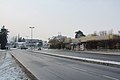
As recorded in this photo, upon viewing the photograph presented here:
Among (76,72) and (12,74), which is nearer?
(12,74)

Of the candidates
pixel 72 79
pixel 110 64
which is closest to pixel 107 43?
pixel 110 64

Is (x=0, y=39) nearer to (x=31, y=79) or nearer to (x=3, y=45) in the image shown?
(x=3, y=45)

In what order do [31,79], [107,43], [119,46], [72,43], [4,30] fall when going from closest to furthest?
1. [31,79]
2. [119,46]
3. [107,43]
4. [72,43]
5. [4,30]

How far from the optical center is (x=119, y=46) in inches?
3167

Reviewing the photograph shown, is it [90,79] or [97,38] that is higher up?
[97,38]

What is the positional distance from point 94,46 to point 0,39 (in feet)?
270

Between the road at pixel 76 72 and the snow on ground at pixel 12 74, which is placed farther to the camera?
the snow on ground at pixel 12 74

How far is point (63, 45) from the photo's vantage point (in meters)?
146

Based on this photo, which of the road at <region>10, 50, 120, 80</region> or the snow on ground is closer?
the road at <region>10, 50, 120, 80</region>

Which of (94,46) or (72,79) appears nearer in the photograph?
(72,79)

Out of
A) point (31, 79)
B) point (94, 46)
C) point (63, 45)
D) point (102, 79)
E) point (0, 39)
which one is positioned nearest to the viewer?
point (102, 79)

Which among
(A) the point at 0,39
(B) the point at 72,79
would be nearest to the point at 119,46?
(B) the point at 72,79

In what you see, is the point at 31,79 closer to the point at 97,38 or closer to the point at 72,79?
the point at 72,79

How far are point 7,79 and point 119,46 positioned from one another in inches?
2595
